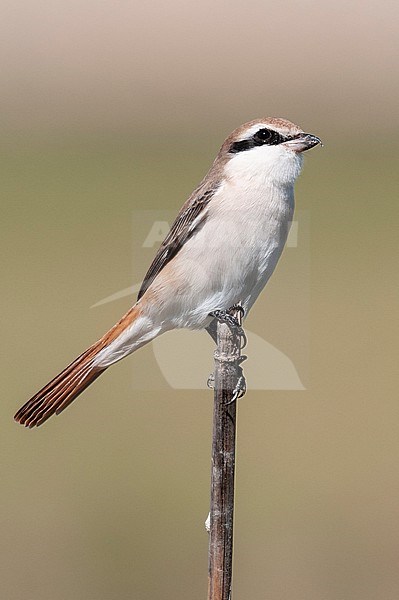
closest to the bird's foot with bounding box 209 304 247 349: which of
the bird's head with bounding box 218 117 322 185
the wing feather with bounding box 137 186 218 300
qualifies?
the wing feather with bounding box 137 186 218 300

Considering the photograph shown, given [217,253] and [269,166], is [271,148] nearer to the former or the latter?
[269,166]

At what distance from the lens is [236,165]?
2.57 meters

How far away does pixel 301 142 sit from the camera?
2.41 metres

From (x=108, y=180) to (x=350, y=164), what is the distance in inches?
45.2

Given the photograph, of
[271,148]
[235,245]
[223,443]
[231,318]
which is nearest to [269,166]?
[271,148]

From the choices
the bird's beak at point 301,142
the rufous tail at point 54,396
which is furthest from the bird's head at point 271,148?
the rufous tail at point 54,396

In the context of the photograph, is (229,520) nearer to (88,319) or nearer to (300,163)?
(300,163)

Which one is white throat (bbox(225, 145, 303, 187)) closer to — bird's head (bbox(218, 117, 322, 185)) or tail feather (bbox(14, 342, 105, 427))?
bird's head (bbox(218, 117, 322, 185))

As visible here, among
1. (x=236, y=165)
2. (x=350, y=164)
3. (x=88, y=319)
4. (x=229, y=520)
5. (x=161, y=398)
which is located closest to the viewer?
(x=229, y=520)

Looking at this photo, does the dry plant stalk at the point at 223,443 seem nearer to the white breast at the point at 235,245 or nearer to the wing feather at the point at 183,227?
the white breast at the point at 235,245

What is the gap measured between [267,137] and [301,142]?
0.31 ft

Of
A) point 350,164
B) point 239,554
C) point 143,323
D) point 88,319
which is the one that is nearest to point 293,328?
point 143,323

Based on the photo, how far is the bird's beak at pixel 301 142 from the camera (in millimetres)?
2375

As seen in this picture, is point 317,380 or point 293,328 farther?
point 317,380
